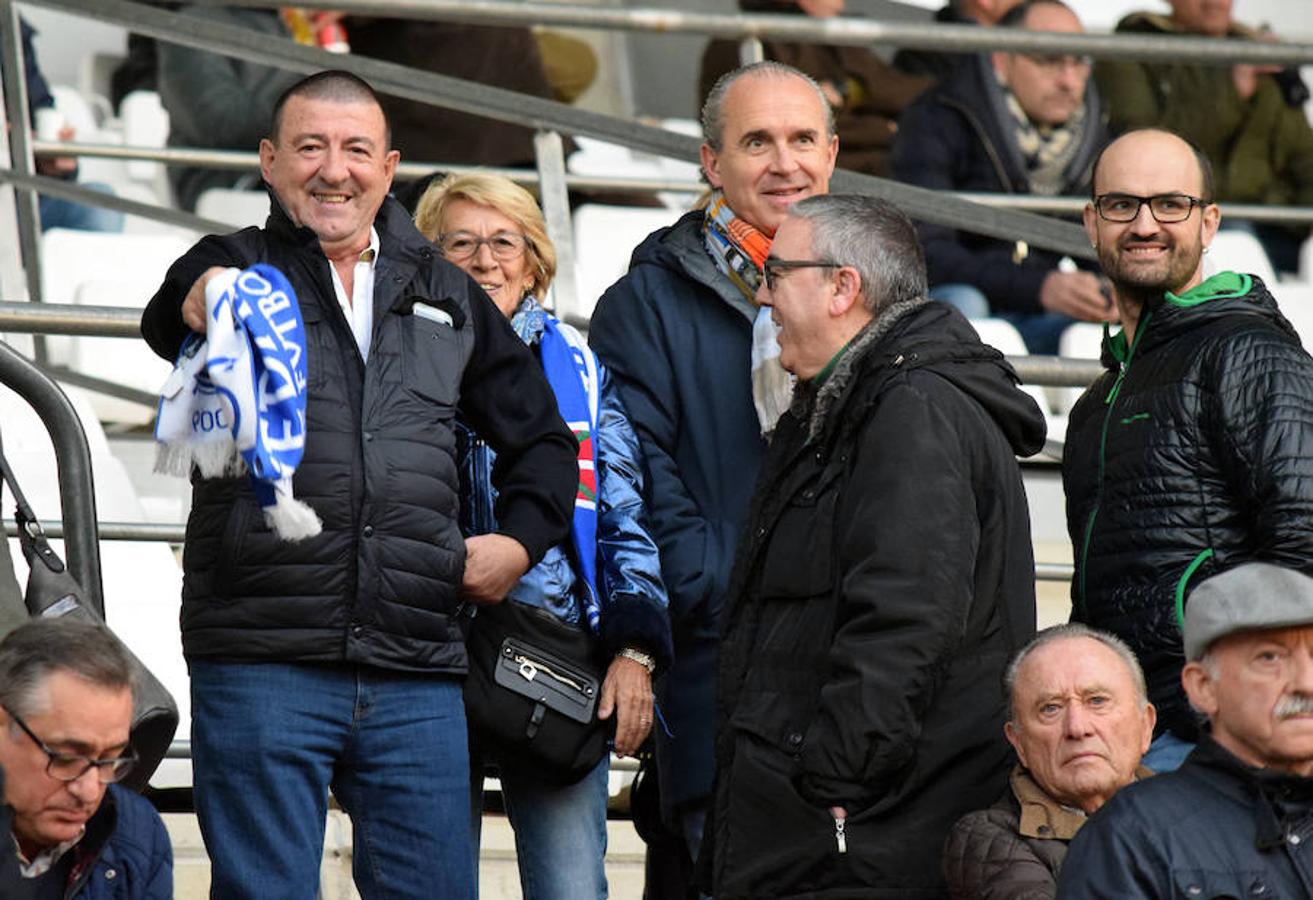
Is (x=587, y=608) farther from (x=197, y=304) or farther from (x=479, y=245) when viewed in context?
(x=197, y=304)

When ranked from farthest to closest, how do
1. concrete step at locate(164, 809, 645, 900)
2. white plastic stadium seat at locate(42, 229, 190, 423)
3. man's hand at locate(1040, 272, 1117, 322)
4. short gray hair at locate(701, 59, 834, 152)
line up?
1. man's hand at locate(1040, 272, 1117, 322)
2. white plastic stadium seat at locate(42, 229, 190, 423)
3. concrete step at locate(164, 809, 645, 900)
4. short gray hair at locate(701, 59, 834, 152)

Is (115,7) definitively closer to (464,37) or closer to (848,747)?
(464,37)

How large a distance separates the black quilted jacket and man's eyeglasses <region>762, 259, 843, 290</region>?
597 mm

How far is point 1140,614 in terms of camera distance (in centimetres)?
371

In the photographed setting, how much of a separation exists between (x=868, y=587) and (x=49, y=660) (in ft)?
3.56

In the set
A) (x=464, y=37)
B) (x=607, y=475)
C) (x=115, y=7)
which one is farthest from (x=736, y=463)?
(x=464, y=37)

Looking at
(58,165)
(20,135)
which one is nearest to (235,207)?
(58,165)

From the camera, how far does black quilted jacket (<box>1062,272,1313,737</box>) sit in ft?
11.9

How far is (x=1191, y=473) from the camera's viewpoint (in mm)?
3701

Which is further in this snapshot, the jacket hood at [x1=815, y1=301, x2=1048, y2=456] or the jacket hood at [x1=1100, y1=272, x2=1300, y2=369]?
the jacket hood at [x1=1100, y1=272, x2=1300, y2=369]

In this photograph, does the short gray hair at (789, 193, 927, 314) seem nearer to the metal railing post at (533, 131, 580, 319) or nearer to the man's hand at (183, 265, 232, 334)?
the man's hand at (183, 265, 232, 334)

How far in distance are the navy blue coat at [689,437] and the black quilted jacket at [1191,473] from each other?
24.2 inches

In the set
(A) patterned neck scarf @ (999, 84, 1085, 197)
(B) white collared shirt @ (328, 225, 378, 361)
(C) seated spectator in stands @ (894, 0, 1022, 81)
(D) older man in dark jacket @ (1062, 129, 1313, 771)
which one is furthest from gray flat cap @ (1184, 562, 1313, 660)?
(C) seated spectator in stands @ (894, 0, 1022, 81)

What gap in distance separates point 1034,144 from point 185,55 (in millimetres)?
2613
